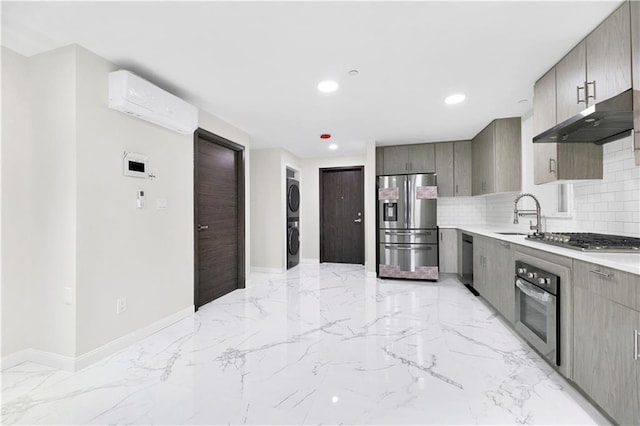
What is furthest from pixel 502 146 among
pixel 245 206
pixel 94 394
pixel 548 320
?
pixel 94 394

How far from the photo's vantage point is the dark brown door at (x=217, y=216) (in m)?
3.38

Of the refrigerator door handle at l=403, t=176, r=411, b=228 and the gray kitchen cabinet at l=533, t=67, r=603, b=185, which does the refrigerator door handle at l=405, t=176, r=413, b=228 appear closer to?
the refrigerator door handle at l=403, t=176, r=411, b=228

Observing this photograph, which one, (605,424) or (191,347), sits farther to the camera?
(191,347)

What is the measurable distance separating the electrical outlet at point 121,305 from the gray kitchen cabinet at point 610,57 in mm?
3615

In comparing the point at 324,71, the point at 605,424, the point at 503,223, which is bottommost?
the point at 605,424

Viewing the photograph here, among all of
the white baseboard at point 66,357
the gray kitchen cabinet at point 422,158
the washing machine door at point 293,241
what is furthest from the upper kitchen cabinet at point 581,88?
the washing machine door at point 293,241

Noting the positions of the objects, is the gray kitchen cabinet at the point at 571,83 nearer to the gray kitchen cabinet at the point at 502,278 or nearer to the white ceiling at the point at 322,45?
the white ceiling at the point at 322,45

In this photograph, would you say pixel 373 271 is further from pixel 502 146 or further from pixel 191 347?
pixel 191 347

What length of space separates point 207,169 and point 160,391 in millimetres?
2443

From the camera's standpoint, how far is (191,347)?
233 centimetres

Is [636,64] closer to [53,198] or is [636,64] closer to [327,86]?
[327,86]

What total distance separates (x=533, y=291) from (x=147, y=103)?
129 inches

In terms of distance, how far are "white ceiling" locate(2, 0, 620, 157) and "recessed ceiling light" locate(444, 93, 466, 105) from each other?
0.09 metres

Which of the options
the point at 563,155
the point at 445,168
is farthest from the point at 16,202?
the point at 445,168
